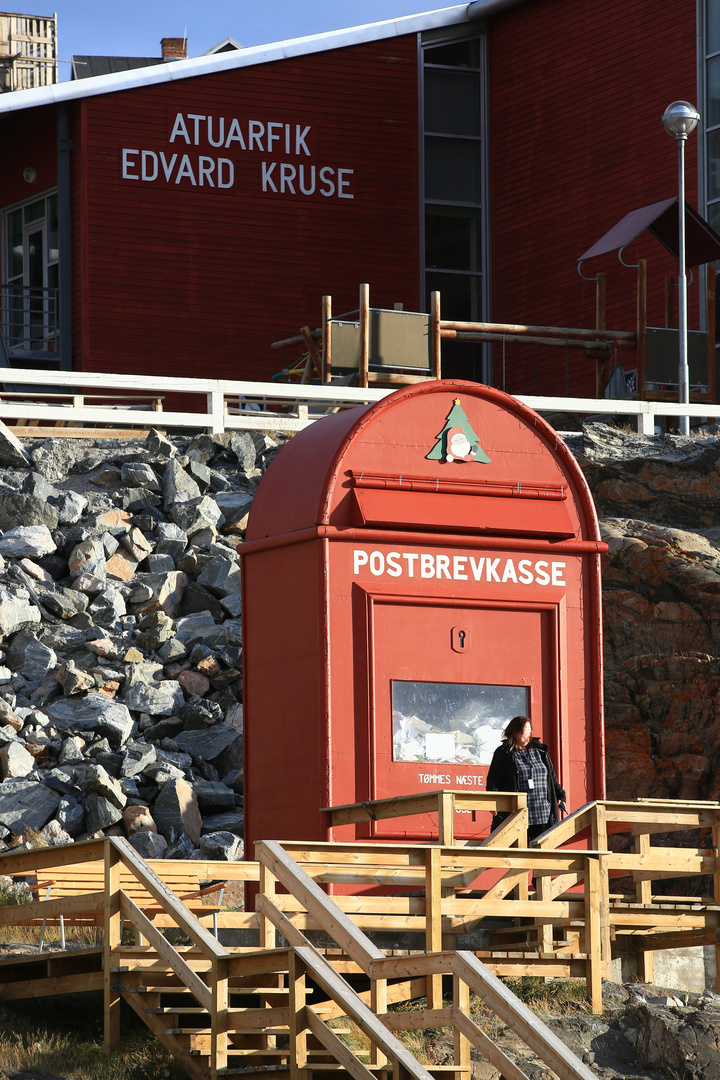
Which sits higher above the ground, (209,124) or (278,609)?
(209,124)

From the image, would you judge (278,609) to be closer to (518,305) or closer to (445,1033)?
(445,1033)

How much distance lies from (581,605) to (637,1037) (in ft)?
11.5

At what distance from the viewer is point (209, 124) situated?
29391 millimetres

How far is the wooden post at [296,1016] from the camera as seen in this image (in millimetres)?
8430

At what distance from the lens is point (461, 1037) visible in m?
8.56

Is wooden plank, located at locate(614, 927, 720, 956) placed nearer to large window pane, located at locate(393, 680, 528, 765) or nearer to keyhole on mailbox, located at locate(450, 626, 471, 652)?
large window pane, located at locate(393, 680, 528, 765)

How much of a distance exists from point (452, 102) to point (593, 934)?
78.9 feet

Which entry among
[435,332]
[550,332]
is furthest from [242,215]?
[435,332]

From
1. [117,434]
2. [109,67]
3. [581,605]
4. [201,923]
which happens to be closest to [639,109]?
[117,434]

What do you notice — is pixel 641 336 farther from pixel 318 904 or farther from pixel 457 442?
pixel 318 904

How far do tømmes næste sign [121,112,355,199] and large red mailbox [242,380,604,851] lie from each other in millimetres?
17933

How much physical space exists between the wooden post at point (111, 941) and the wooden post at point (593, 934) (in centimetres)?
260

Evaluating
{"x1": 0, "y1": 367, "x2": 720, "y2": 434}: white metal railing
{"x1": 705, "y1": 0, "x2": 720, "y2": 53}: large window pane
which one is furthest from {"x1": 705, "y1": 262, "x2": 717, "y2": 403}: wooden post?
Answer: {"x1": 705, "y1": 0, "x2": 720, "y2": 53}: large window pane

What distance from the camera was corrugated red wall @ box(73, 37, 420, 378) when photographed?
28766 millimetres
